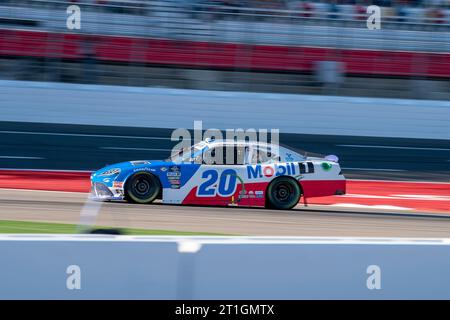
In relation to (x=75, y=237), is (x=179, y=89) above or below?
above

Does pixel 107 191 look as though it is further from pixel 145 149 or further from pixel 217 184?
pixel 145 149

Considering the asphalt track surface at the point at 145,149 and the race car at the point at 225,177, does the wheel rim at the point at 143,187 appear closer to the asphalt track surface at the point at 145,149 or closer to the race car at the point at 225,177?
the race car at the point at 225,177

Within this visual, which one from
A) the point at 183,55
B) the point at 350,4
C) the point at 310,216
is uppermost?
the point at 350,4

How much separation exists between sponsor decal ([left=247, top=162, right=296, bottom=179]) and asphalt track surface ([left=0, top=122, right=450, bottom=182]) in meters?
5.24

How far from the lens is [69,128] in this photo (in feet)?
59.6

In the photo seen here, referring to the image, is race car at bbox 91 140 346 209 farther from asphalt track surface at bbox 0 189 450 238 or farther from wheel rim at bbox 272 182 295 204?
asphalt track surface at bbox 0 189 450 238

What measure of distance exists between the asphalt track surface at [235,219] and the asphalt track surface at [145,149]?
4504mm

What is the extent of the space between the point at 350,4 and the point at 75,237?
18.4m

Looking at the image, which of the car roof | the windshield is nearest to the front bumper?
the windshield

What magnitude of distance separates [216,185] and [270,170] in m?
0.82

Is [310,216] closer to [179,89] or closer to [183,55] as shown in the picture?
[179,89]
